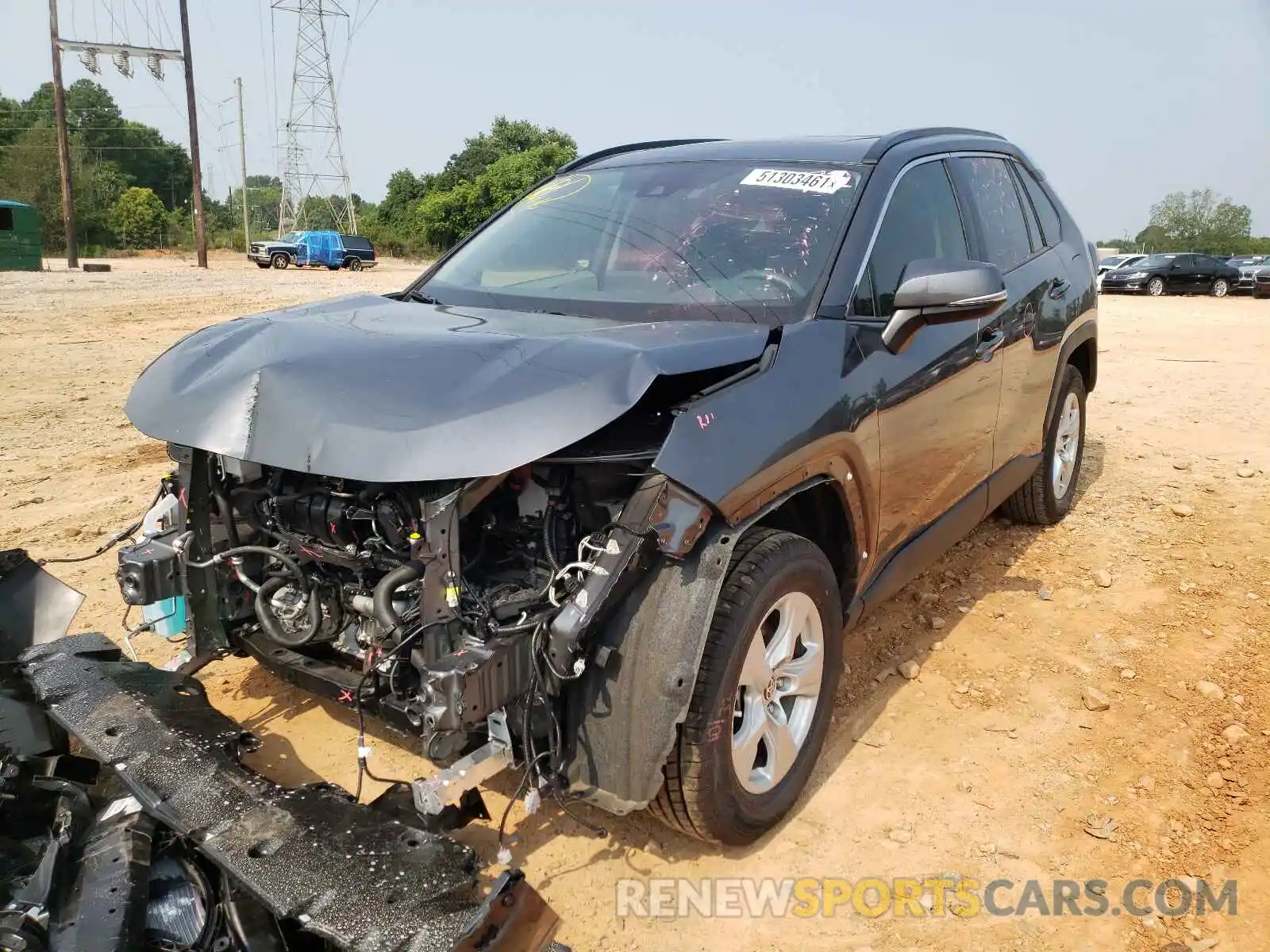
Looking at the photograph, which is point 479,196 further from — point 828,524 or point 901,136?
point 828,524

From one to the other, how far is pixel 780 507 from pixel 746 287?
76cm

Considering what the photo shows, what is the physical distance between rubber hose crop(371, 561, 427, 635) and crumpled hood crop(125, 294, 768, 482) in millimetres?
355

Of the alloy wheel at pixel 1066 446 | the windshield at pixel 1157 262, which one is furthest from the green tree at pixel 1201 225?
the alloy wheel at pixel 1066 446

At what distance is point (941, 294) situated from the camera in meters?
2.82

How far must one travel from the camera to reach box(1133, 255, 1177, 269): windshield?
27500 mm

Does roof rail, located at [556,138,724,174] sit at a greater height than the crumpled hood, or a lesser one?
greater

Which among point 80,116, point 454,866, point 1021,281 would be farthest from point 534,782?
point 80,116

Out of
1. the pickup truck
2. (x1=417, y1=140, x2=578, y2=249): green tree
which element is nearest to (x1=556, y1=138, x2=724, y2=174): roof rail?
the pickup truck

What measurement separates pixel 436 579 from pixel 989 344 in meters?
2.57

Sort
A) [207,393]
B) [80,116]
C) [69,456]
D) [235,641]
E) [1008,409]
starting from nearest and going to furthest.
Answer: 1. [207,393]
2. [235,641]
3. [1008,409]
4. [69,456]
5. [80,116]

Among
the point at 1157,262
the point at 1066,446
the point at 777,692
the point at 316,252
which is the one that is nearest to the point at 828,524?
the point at 777,692

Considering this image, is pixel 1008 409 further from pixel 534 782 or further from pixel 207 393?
pixel 207 393

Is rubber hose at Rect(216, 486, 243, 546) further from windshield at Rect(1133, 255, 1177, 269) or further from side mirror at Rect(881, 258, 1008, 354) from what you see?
windshield at Rect(1133, 255, 1177, 269)

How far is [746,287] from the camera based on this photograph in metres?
3.08
